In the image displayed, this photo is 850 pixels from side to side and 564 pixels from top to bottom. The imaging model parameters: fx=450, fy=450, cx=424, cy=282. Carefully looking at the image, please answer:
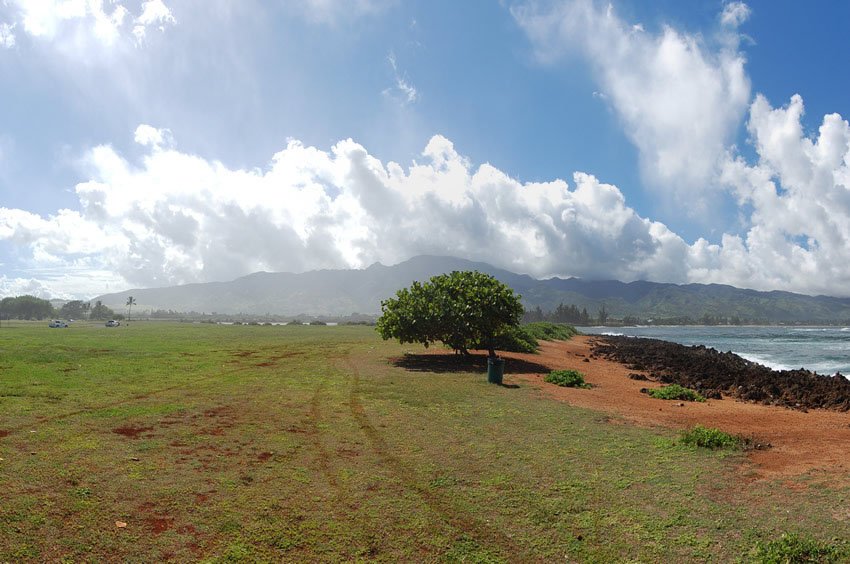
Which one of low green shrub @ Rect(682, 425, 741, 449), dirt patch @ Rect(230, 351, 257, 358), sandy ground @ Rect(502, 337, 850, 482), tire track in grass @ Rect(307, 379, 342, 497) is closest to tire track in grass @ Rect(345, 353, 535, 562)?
tire track in grass @ Rect(307, 379, 342, 497)

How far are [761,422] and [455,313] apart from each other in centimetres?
1495

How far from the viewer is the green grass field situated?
5.83 m

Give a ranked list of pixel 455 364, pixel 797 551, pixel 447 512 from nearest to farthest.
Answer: pixel 797 551
pixel 447 512
pixel 455 364

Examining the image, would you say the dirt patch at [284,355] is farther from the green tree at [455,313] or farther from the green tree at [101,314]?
the green tree at [101,314]

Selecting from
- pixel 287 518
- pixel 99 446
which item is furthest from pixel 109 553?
pixel 99 446

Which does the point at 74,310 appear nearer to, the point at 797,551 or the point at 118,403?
the point at 118,403

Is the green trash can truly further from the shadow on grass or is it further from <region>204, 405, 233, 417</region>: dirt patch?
<region>204, 405, 233, 417</region>: dirt patch

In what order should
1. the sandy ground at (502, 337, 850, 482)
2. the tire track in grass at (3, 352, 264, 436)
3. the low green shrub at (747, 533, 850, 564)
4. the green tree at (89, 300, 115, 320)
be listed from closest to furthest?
the low green shrub at (747, 533, 850, 564) < the sandy ground at (502, 337, 850, 482) < the tire track in grass at (3, 352, 264, 436) < the green tree at (89, 300, 115, 320)

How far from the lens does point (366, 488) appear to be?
7.62 meters

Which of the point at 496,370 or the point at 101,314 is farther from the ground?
the point at 496,370

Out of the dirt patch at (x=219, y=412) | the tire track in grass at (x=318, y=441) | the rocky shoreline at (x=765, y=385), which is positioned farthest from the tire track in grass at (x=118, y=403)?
the rocky shoreline at (x=765, y=385)

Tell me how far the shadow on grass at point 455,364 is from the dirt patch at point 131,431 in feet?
47.7

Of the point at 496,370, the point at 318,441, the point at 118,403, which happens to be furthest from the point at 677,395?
the point at 118,403

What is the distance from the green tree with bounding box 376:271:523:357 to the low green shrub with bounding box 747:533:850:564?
18908 mm
